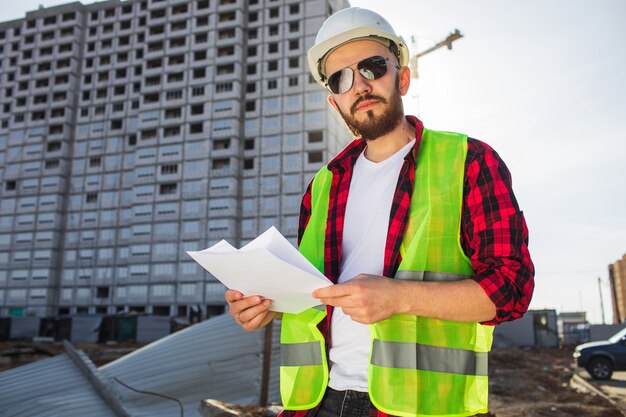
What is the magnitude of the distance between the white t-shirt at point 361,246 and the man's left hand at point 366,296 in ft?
0.98

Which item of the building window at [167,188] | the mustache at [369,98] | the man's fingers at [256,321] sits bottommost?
the man's fingers at [256,321]

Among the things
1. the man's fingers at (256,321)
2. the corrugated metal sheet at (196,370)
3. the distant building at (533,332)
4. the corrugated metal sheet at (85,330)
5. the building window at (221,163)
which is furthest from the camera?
the building window at (221,163)

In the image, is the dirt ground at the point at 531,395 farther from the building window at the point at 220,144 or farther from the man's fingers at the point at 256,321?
the building window at the point at 220,144

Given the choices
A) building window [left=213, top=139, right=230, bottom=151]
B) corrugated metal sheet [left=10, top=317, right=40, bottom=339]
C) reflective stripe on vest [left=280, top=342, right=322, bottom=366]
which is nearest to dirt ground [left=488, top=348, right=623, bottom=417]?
reflective stripe on vest [left=280, top=342, right=322, bottom=366]

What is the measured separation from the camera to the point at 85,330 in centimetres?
3466

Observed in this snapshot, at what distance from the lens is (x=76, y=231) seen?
2517 inches

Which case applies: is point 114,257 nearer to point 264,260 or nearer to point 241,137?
point 241,137

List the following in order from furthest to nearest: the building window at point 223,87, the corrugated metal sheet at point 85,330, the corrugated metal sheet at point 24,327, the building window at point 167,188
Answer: the building window at point 223,87, the building window at point 167,188, the corrugated metal sheet at point 24,327, the corrugated metal sheet at point 85,330

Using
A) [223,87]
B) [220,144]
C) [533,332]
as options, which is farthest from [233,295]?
[223,87]

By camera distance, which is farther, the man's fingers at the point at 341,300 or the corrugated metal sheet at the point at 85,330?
the corrugated metal sheet at the point at 85,330

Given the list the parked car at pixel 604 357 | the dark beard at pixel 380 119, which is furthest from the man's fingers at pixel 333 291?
the parked car at pixel 604 357

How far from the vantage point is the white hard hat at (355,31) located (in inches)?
77.1

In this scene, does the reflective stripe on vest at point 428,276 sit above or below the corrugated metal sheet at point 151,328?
above

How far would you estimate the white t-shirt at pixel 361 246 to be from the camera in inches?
64.8
